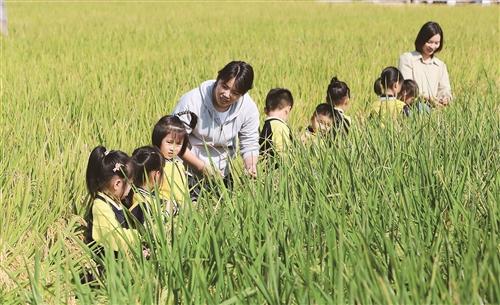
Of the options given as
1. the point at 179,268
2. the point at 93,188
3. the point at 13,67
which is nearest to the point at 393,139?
the point at 93,188

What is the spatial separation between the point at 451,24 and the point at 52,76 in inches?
347

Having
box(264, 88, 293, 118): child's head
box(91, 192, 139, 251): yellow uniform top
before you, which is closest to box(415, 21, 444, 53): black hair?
box(264, 88, 293, 118): child's head

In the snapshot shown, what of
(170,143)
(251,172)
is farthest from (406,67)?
(170,143)

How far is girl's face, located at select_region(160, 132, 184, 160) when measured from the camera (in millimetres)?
3045

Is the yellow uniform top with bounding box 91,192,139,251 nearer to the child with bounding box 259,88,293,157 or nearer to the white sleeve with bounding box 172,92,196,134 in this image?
the white sleeve with bounding box 172,92,196,134

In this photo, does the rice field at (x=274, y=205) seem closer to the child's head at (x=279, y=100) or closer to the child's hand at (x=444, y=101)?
the child's hand at (x=444, y=101)

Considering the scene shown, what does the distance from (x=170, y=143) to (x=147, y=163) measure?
38 centimetres

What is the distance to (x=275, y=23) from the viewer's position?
12578mm

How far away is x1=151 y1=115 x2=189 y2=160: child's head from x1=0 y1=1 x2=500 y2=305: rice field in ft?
1.08

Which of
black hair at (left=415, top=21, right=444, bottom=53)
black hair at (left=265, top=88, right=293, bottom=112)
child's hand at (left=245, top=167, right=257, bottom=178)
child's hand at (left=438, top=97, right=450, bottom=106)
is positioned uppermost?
black hair at (left=415, top=21, right=444, bottom=53)

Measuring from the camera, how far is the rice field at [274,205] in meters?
1.59

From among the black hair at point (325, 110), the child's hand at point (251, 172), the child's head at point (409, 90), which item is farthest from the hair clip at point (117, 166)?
the child's head at point (409, 90)

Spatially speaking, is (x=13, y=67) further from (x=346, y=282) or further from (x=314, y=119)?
(x=346, y=282)

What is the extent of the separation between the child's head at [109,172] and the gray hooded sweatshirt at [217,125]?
73cm
